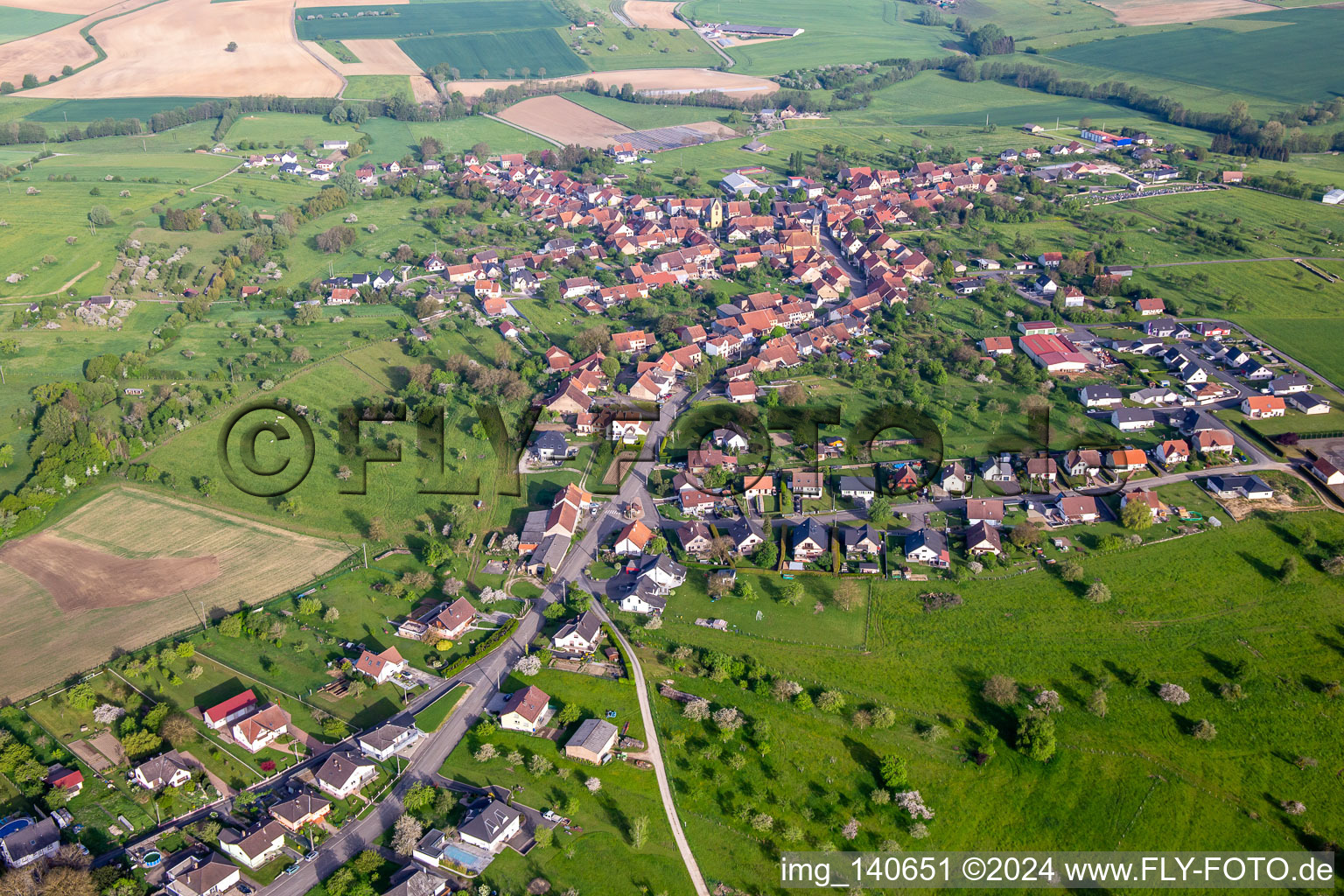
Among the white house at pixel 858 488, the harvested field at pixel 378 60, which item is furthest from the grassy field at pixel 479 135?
the white house at pixel 858 488

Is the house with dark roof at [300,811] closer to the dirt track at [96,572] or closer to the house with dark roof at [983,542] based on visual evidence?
the dirt track at [96,572]

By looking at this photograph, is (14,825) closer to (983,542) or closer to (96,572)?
(96,572)

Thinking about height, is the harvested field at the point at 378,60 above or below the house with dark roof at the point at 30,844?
above

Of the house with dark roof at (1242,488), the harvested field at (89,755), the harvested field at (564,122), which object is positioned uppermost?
the harvested field at (564,122)

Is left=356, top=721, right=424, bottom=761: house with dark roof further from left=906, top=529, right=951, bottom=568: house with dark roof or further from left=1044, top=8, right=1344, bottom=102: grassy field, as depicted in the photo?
left=1044, top=8, right=1344, bottom=102: grassy field

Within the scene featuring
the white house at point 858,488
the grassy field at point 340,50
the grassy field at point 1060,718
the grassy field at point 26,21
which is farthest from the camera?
the grassy field at point 340,50

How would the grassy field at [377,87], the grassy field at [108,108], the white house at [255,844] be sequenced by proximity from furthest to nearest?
the grassy field at [377,87], the grassy field at [108,108], the white house at [255,844]
